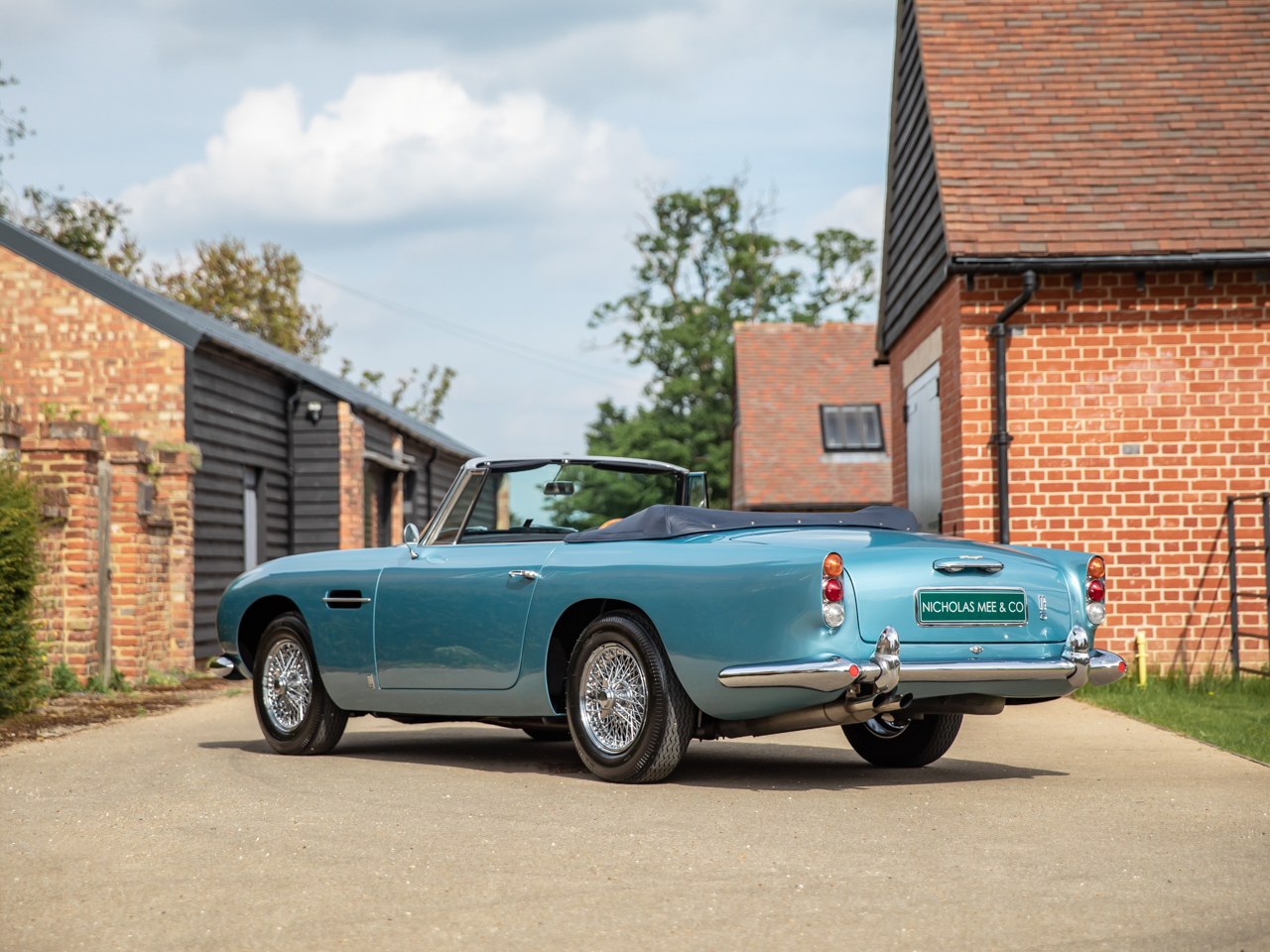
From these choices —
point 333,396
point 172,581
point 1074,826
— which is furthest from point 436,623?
point 333,396

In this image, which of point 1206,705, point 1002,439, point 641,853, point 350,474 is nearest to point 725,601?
point 641,853

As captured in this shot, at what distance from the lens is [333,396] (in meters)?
20.5

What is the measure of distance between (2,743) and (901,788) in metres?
5.40

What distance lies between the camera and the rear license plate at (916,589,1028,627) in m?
5.93

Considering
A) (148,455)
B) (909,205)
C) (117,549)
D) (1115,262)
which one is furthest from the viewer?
(909,205)

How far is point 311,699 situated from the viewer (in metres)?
7.84

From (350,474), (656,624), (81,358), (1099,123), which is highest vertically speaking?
(1099,123)

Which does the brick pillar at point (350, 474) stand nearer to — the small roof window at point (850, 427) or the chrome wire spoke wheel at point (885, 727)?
the small roof window at point (850, 427)

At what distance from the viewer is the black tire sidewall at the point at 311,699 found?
25.7ft

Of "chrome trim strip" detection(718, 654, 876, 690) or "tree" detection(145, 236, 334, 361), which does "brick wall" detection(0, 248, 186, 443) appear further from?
"tree" detection(145, 236, 334, 361)

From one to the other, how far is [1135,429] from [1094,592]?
611cm

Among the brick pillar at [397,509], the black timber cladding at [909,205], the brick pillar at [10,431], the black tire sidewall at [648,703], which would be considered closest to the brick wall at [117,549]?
the brick pillar at [10,431]

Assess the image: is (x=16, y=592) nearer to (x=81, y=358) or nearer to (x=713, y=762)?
(x=713, y=762)

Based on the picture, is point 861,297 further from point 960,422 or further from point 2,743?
point 2,743
